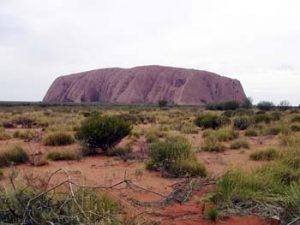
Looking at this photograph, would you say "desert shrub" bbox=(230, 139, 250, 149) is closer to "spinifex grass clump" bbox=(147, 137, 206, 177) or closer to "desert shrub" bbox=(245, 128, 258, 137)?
"spinifex grass clump" bbox=(147, 137, 206, 177)

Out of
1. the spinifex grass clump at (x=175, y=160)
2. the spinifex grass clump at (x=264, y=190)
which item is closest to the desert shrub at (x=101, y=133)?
the spinifex grass clump at (x=175, y=160)

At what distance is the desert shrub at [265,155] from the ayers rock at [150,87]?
10368 centimetres

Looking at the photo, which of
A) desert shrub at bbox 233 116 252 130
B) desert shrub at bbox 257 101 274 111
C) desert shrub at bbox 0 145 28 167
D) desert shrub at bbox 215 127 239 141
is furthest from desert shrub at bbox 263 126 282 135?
desert shrub at bbox 257 101 274 111

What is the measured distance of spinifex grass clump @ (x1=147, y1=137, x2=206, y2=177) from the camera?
32.3ft

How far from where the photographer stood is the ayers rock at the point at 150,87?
122625mm

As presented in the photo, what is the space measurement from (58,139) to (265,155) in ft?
24.7

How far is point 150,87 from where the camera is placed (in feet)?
427

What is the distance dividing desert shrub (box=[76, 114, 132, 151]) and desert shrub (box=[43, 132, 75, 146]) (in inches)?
82.8

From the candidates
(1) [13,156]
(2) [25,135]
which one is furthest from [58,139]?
(1) [13,156]

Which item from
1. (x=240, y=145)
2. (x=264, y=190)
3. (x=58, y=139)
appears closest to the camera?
(x=264, y=190)

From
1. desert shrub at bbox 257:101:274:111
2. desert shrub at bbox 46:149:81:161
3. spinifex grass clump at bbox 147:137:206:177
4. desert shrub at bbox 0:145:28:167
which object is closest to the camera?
spinifex grass clump at bbox 147:137:206:177

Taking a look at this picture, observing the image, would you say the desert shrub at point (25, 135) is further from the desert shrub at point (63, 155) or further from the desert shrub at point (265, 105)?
the desert shrub at point (265, 105)

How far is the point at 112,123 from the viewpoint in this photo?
14078 millimetres

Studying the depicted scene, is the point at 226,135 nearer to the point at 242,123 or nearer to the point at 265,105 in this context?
the point at 242,123
